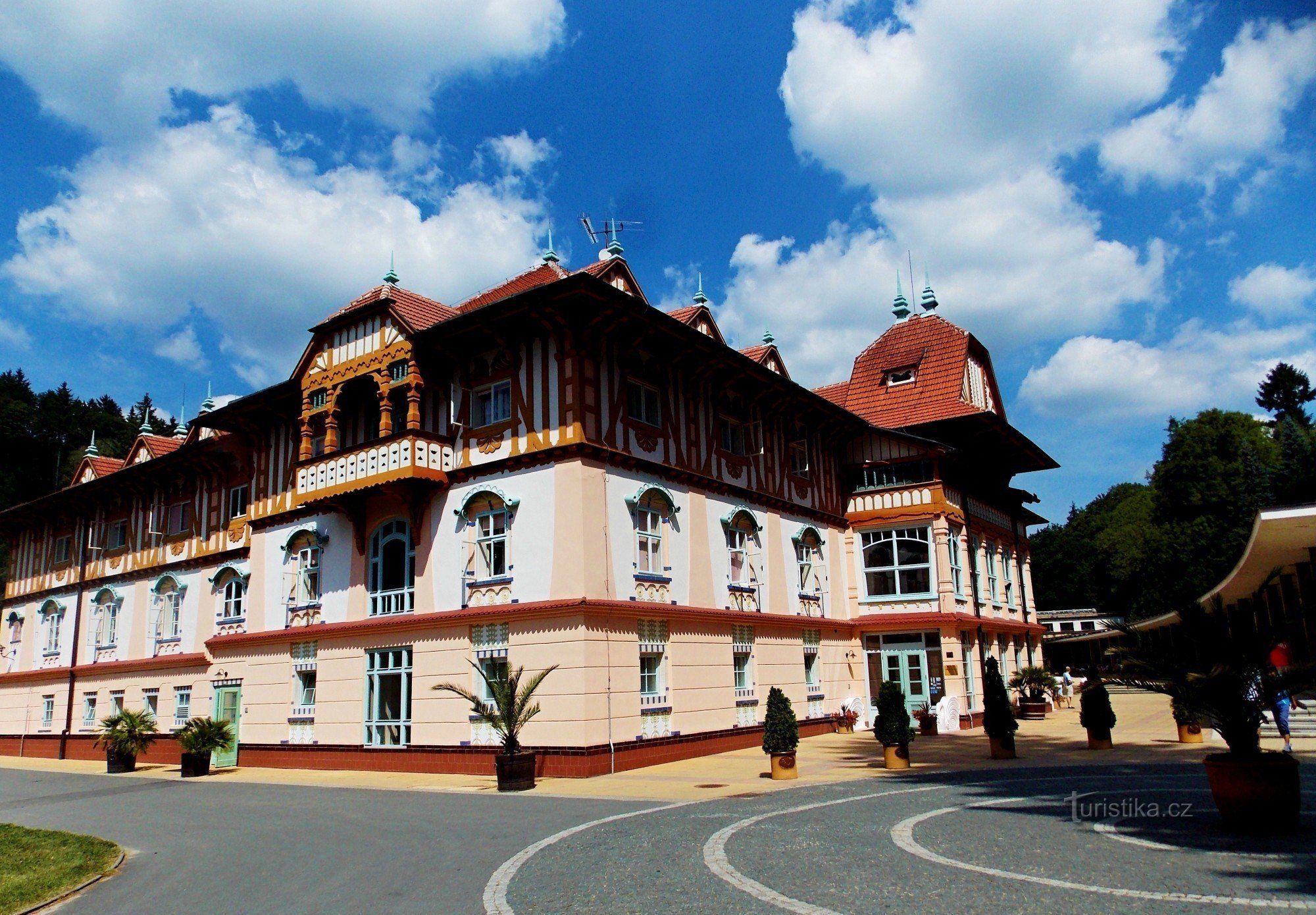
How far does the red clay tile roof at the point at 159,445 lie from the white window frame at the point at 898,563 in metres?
24.8

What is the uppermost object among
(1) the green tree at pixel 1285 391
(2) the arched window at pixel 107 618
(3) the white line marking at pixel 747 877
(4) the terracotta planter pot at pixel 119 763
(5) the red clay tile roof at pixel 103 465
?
(1) the green tree at pixel 1285 391

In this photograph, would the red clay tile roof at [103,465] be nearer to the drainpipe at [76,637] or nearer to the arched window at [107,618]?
the drainpipe at [76,637]

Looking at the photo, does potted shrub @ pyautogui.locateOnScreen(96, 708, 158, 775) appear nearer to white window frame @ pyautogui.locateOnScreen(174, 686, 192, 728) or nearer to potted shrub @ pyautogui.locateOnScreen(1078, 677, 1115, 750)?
white window frame @ pyautogui.locateOnScreen(174, 686, 192, 728)

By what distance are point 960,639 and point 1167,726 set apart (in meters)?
5.80

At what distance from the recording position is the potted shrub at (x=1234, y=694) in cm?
955

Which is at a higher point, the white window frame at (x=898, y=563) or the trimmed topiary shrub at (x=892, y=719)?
the white window frame at (x=898, y=563)

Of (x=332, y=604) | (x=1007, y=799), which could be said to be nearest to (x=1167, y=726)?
(x=1007, y=799)

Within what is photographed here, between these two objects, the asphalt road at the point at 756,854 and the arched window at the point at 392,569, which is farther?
the arched window at the point at 392,569

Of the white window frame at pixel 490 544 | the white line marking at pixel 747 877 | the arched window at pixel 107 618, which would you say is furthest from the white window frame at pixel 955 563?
the arched window at pixel 107 618

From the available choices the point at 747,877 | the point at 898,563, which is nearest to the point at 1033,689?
the point at 898,563

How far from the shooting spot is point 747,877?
8633 millimetres

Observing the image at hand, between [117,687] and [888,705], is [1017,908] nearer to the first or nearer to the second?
[888,705]

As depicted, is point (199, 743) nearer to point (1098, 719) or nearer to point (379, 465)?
point (379, 465)

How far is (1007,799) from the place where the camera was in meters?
12.8
